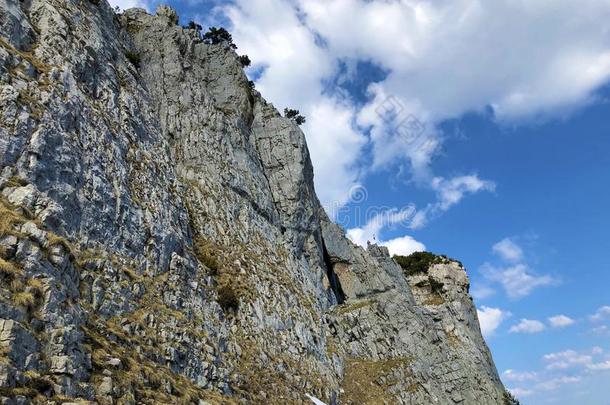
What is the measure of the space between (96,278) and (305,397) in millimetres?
18185

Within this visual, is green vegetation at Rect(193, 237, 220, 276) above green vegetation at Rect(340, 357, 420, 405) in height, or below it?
above

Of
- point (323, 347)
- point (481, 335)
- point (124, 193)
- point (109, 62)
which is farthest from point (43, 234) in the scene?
point (481, 335)

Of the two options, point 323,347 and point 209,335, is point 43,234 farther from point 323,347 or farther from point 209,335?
point 323,347

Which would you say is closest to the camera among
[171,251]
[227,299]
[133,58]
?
[171,251]

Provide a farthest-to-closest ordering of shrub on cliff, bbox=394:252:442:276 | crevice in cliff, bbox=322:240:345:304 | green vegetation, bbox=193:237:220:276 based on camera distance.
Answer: shrub on cliff, bbox=394:252:442:276 → crevice in cliff, bbox=322:240:345:304 → green vegetation, bbox=193:237:220:276

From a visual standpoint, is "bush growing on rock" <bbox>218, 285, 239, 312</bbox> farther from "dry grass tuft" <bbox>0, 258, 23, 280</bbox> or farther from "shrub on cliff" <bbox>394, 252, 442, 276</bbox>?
"shrub on cliff" <bbox>394, 252, 442, 276</bbox>

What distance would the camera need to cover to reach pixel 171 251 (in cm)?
3256

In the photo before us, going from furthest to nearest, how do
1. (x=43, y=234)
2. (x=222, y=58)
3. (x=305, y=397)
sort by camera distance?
1. (x=222, y=58)
2. (x=305, y=397)
3. (x=43, y=234)

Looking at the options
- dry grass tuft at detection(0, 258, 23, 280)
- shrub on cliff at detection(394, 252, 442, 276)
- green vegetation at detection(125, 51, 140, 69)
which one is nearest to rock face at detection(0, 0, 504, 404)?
dry grass tuft at detection(0, 258, 23, 280)

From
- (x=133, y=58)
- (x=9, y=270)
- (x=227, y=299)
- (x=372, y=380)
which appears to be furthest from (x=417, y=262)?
(x=9, y=270)

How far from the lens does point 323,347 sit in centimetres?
4366

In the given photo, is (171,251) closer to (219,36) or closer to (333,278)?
(333,278)

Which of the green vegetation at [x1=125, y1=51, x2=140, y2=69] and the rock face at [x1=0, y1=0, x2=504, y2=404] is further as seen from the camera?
the green vegetation at [x1=125, y1=51, x2=140, y2=69]

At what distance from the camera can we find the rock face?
739 inches
